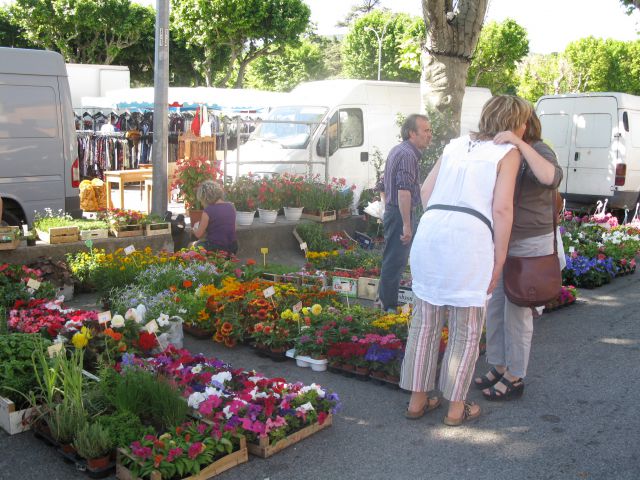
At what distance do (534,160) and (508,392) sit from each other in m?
1.66

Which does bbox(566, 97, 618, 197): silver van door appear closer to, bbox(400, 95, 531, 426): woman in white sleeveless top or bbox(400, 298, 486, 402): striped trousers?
bbox(400, 95, 531, 426): woman in white sleeveless top

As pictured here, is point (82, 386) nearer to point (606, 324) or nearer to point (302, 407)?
point (302, 407)

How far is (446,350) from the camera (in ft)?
14.1

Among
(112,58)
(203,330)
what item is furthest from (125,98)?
(112,58)

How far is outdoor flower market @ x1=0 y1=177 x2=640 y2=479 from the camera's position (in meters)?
3.77

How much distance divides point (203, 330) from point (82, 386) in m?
1.92

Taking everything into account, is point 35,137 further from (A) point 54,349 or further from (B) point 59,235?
(A) point 54,349

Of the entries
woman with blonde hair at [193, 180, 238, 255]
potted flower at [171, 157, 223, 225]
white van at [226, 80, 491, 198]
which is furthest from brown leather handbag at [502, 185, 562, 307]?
white van at [226, 80, 491, 198]

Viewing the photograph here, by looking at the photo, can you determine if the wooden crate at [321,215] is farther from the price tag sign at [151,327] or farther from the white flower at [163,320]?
the price tag sign at [151,327]

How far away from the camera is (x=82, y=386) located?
423 cm

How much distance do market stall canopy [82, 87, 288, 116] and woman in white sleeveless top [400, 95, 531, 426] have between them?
53.8ft

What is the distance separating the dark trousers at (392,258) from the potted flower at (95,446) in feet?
11.3

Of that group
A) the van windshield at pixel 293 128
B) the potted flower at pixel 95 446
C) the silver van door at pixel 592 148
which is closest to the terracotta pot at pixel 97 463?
the potted flower at pixel 95 446

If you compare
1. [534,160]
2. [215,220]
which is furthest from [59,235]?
[534,160]
